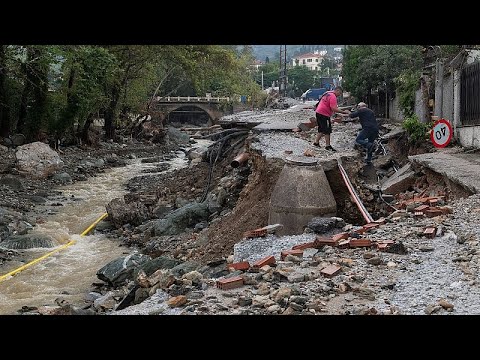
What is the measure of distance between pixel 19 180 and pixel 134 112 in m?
16.7

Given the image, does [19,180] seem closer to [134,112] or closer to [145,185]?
[145,185]

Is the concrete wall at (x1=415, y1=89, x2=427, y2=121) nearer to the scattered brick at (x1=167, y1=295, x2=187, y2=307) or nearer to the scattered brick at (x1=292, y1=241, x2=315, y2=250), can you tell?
the scattered brick at (x1=292, y1=241, x2=315, y2=250)

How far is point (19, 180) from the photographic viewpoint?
63.3 ft

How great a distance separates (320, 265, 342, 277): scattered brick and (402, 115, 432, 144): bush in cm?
1034

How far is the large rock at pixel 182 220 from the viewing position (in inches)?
520

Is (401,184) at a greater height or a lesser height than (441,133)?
lesser

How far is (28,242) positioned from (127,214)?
276 cm

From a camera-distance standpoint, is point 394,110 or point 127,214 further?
point 394,110

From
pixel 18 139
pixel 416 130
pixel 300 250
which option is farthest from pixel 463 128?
pixel 18 139

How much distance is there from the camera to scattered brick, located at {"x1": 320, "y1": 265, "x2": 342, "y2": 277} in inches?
230

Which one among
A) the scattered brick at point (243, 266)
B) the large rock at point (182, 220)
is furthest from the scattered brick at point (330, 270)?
the large rock at point (182, 220)

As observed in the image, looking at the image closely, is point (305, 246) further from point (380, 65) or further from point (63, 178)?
point (380, 65)

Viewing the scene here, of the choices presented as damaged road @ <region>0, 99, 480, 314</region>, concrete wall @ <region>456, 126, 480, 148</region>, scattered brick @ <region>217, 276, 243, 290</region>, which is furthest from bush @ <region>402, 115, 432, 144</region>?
scattered brick @ <region>217, 276, 243, 290</region>

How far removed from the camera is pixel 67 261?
12.5m
